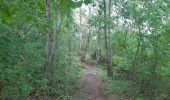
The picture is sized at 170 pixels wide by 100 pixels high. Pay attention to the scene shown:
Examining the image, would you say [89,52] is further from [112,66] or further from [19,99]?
[19,99]

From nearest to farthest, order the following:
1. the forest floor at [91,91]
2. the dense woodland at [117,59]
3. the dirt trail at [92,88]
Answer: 1. the dense woodland at [117,59]
2. the forest floor at [91,91]
3. the dirt trail at [92,88]

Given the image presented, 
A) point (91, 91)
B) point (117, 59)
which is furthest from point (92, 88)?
point (117, 59)

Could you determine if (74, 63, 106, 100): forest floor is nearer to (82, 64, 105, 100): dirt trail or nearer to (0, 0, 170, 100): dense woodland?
(82, 64, 105, 100): dirt trail

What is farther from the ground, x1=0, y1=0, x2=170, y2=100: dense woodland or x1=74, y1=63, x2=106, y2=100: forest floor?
x1=0, y1=0, x2=170, y2=100: dense woodland

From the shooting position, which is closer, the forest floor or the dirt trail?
the forest floor

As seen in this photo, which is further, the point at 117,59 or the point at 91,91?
the point at 117,59

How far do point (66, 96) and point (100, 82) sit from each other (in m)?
4.58

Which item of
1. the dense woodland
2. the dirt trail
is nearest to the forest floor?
the dirt trail

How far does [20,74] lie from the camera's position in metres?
11.1

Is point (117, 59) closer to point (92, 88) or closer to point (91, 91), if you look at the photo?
point (92, 88)

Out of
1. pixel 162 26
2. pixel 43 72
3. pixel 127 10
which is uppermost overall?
pixel 127 10

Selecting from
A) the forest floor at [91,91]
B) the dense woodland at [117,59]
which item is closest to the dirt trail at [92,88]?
the forest floor at [91,91]

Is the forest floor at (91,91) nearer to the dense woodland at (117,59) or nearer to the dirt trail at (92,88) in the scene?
the dirt trail at (92,88)

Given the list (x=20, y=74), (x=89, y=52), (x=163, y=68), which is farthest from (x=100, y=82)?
(x=89, y=52)
